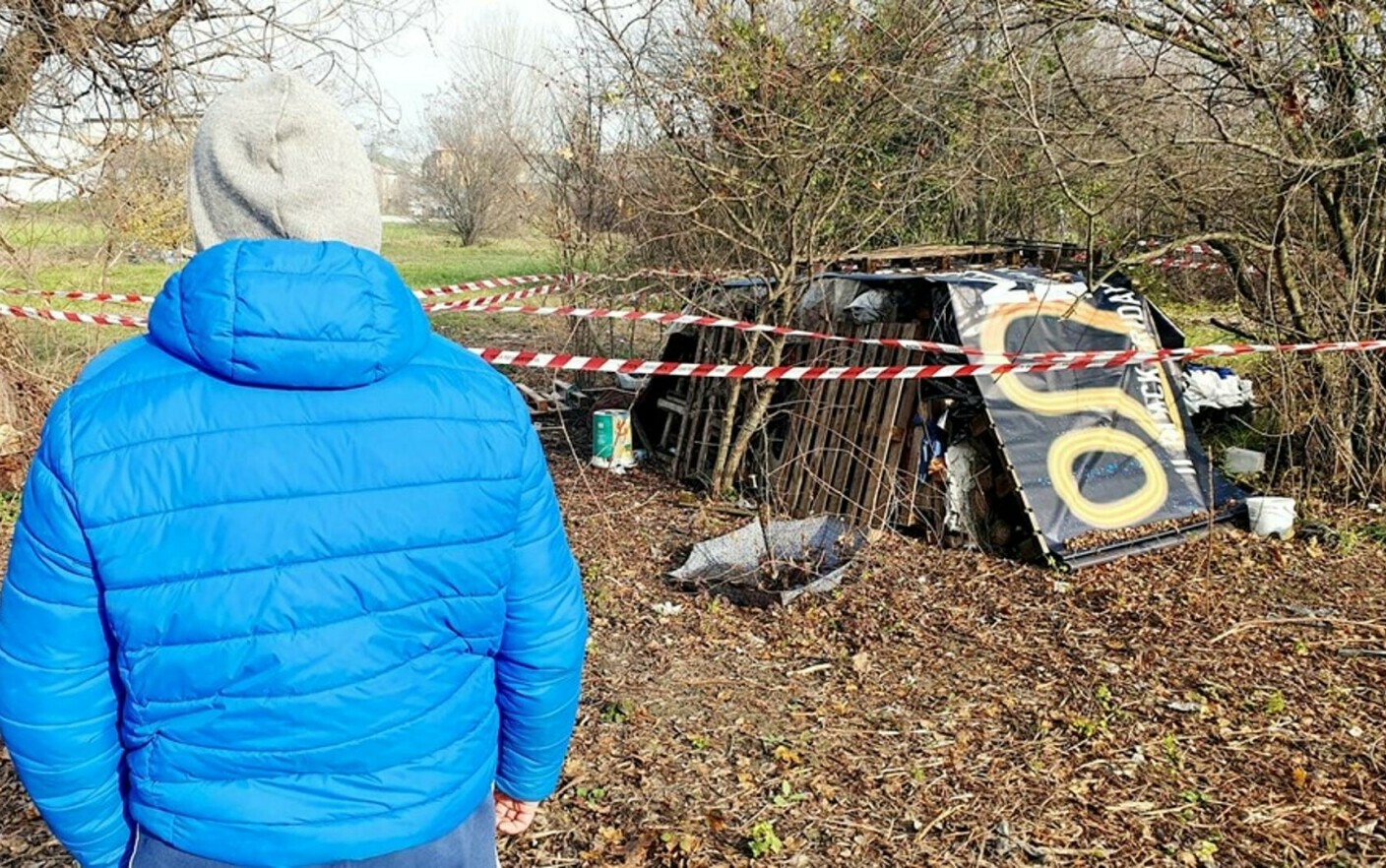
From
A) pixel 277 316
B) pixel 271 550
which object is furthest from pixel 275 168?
pixel 271 550

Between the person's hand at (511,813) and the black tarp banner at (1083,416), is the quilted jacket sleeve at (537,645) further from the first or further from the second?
the black tarp banner at (1083,416)

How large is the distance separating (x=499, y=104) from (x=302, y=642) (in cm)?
1357

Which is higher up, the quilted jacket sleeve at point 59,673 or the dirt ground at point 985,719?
the quilted jacket sleeve at point 59,673

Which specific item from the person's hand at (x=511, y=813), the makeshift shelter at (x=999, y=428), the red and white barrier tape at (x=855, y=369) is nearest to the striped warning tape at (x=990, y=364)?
the red and white barrier tape at (x=855, y=369)

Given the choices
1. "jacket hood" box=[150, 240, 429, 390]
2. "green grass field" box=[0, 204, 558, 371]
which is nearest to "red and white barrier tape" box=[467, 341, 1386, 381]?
"green grass field" box=[0, 204, 558, 371]

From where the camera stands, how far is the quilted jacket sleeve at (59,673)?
4.01 feet

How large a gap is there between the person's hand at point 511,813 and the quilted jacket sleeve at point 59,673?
58cm

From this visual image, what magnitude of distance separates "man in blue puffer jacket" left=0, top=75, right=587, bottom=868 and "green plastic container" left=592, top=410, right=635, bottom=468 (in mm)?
6490

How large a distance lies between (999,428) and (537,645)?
4.86 m

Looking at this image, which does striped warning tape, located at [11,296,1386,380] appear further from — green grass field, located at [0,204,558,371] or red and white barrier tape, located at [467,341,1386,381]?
green grass field, located at [0,204,558,371]

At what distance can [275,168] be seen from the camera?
1.38 metres

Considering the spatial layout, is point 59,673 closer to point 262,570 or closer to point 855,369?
point 262,570

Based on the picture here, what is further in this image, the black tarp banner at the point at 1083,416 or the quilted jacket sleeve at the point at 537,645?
the black tarp banner at the point at 1083,416

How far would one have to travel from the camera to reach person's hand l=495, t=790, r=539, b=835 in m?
1.73
